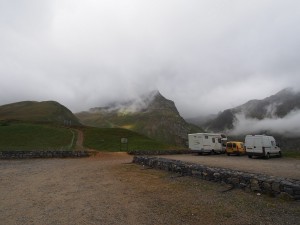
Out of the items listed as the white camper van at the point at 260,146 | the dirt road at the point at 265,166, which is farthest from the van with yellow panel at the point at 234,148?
the dirt road at the point at 265,166

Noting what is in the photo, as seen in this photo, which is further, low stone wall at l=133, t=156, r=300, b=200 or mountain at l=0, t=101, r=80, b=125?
mountain at l=0, t=101, r=80, b=125

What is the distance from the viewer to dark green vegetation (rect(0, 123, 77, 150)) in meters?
47.0

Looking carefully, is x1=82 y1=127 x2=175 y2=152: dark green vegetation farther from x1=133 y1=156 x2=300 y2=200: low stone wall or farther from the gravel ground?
the gravel ground

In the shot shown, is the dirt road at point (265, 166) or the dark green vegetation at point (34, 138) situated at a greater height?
the dark green vegetation at point (34, 138)

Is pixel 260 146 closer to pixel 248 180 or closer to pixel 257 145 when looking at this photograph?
pixel 257 145

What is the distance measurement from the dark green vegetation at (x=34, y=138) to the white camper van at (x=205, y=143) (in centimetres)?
2014

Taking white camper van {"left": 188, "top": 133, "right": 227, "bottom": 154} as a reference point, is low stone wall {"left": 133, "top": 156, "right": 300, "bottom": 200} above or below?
below

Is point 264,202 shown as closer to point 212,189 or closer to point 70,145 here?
point 212,189

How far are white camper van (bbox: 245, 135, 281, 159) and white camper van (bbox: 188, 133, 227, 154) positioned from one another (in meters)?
7.43

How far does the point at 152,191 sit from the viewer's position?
1428cm

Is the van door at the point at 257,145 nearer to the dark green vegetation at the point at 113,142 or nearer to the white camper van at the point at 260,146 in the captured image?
the white camper van at the point at 260,146

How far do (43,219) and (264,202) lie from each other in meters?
8.66

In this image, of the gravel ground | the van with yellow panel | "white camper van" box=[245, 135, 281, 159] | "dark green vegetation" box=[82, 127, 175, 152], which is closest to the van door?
"white camper van" box=[245, 135, 281, 159]

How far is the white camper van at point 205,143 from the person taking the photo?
44.1 meters
